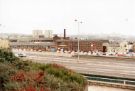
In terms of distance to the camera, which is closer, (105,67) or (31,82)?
(31,82)

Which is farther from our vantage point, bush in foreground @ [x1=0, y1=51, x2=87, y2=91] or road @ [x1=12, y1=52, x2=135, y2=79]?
road @ [x1=12, y1=52, x2=135, y2=79]

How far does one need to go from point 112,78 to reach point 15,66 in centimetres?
822

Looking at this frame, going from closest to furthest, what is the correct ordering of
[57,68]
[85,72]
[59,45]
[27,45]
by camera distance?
1. [57,68]
2. [85,72]
3. [59,45]
4. [27,45]

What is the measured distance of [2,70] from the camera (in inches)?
453

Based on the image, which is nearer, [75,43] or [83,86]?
[83,86]

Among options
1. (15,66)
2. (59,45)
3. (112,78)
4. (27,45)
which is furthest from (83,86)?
(27,45)

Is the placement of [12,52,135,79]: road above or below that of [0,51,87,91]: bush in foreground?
below

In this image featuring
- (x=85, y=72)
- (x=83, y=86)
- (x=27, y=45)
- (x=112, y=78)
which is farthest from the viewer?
(x=27, y=45)

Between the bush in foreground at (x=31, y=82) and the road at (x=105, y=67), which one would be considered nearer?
the bush in foreground at (x=31, y=82)

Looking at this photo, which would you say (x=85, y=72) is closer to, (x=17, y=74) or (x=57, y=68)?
(x=57, y=68)

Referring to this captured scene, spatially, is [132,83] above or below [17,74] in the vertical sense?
below

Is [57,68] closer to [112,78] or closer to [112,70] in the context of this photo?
[112,78]

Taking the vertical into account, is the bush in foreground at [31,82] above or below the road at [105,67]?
above

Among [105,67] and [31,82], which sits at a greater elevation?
[31,82]
